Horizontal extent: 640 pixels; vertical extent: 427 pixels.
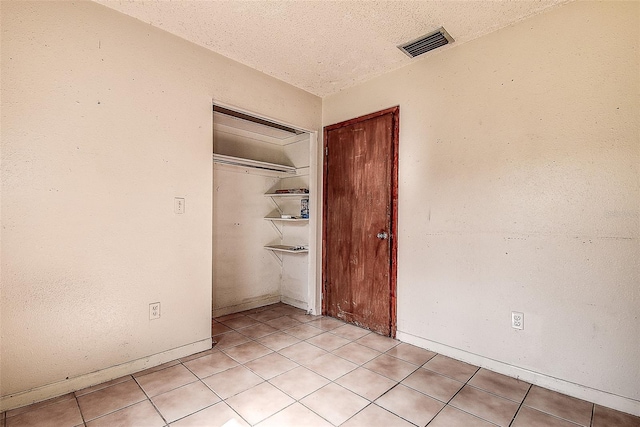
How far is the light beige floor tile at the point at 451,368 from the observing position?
7.23 feet

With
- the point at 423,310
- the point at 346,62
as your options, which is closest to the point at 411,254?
the point at 423,310

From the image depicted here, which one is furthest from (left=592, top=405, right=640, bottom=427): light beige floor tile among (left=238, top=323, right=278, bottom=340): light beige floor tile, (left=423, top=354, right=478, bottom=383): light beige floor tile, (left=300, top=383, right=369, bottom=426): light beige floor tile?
(left=238, top=323, right=278, bottom=340): light beige floor tile

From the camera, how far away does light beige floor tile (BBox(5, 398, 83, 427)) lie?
1.65 metres

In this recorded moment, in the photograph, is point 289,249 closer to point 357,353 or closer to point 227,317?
point 227,317

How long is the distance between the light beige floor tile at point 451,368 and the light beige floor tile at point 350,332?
0.73 m

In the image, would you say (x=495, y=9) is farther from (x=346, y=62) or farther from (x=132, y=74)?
(x=132, y=74)

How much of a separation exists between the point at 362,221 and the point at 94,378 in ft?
8.16

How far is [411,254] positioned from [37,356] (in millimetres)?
2791

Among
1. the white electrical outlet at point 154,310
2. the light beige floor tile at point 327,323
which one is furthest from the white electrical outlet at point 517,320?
the white electrical outlet at point 154,310

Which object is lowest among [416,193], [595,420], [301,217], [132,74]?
[595,420]

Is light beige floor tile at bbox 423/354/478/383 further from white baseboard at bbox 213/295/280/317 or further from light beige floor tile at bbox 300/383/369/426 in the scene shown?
white baseboard at bbox 213/295/280/317

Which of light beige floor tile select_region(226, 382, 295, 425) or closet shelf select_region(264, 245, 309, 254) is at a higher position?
closet shelf select_region(264, 245, 309, 254)

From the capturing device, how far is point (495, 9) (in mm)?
2082

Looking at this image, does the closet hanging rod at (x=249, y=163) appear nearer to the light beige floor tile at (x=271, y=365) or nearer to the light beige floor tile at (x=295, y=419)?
the light beige floor tile at (x=271, y=365)
